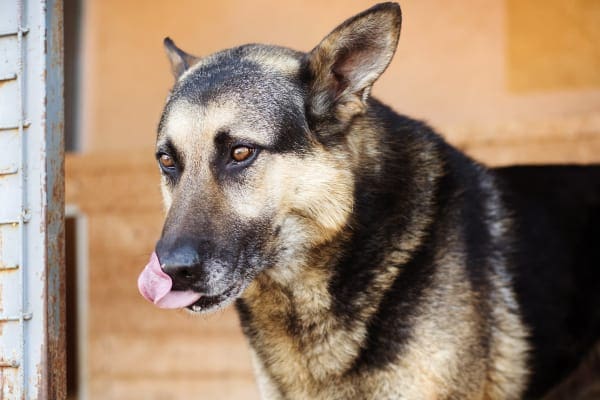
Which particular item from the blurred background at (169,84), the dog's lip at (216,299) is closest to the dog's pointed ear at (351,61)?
the dog's lip at (216,299)

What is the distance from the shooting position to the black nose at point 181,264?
8.82ft

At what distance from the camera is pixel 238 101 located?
9.91ft

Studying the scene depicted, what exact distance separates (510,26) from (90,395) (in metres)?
3.85

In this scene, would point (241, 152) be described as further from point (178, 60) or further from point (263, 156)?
point (178, 60)

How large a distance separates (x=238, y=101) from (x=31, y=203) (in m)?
0.84

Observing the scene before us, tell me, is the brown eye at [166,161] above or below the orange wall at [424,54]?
above

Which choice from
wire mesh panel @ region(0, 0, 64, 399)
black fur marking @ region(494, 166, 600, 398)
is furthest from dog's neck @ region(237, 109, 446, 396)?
wire mesh panel @ region(0, 0, 64, 399)

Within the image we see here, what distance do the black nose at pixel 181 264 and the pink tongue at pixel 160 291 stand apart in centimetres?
3

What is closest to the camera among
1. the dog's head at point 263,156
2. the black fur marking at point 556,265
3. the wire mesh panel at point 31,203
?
the dog's head at point 263,156

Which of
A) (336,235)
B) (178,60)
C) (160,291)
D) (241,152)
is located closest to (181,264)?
(160,291)

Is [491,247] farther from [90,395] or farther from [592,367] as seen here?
[90,395]

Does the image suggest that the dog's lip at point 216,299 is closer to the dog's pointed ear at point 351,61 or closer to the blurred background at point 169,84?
the dog's pointed ear at point 351,61

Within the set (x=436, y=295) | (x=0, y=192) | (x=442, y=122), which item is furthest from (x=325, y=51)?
(x=442, y=122)

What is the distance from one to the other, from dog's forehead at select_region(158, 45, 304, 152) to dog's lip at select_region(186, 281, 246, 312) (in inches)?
20.3
